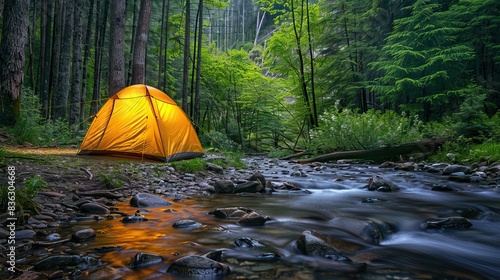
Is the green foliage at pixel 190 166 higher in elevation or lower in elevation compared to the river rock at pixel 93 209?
higher

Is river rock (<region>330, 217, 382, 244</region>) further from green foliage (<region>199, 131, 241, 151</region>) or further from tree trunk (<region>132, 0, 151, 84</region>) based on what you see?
green foliage (<region>199, 131, 241, 151</region>)

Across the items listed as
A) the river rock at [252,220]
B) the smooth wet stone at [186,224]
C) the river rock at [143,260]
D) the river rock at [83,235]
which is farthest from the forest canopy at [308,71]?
the river rock at [143,260]

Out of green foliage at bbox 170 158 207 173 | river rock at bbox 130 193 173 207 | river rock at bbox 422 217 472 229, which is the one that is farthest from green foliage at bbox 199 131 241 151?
river rock at bbox 422 217 472 229

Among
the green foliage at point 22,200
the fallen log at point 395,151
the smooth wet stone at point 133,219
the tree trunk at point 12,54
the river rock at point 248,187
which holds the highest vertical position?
the tree trunk at point 12,54

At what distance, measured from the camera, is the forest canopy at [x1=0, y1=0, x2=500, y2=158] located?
10.2 metres

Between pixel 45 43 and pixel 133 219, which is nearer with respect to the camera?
pixel 133 219

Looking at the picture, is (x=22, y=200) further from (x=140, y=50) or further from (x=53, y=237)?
(x=140, y=50)

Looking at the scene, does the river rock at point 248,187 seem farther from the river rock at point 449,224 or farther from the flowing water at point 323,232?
the river rock at point 449,224

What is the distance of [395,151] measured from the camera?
414 inches

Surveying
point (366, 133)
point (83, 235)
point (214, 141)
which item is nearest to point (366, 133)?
point (366, 133)

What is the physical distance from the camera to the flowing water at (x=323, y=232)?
2314 mm

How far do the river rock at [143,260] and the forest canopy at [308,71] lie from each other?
7.42 meters

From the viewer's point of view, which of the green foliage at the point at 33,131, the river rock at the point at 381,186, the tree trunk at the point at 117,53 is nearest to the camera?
the river rock at the point at 381,186

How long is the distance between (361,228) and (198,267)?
186 cm
